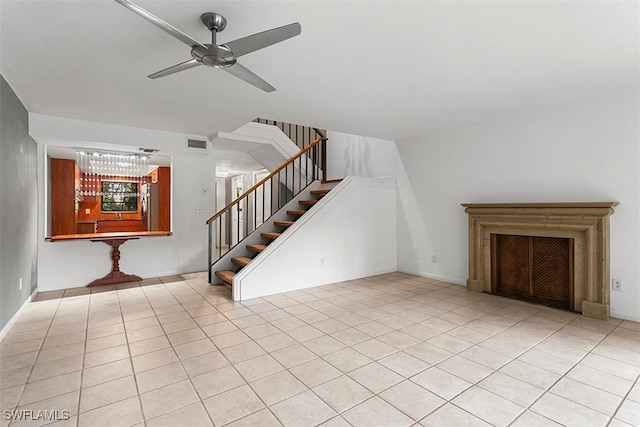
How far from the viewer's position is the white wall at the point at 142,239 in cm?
474

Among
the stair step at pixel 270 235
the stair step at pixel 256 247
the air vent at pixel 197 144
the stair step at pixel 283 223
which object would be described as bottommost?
the stair step at pixel 256 247

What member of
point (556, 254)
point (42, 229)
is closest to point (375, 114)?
point (556, 254)

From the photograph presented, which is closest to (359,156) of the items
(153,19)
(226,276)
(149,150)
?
(226,276)

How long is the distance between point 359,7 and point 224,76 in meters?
1.66

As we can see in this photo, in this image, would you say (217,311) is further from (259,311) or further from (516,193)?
(516,193)

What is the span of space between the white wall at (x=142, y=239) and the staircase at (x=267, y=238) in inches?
49.5

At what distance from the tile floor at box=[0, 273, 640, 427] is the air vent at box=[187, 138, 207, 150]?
2896mm

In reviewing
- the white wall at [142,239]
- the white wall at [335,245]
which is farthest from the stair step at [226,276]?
the white wall at [142,239]

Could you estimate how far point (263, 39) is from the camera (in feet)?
6.65

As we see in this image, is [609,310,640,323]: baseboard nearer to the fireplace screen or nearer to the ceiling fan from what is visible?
the fireplace screen

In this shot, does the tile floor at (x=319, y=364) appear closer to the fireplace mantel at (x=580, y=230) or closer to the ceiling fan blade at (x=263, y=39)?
the fireplace mantel at (x=580, y=230)

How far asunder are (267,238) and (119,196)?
374cm

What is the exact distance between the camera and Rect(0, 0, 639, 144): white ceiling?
2.15m

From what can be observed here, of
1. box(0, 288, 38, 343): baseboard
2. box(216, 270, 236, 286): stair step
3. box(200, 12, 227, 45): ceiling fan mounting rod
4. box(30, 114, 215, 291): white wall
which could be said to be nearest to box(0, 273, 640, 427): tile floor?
box(0, 288, 38, 343): baseboard
